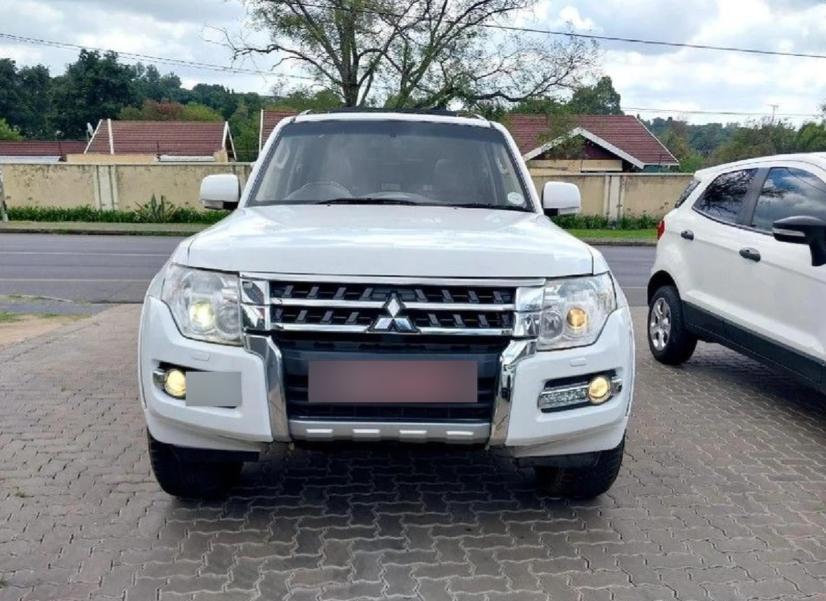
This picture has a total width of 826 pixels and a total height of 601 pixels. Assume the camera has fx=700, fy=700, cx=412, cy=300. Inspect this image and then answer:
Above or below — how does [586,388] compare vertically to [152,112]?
below

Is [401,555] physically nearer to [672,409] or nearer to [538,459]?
[538,459]

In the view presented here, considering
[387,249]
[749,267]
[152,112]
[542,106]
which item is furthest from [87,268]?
[152,112]

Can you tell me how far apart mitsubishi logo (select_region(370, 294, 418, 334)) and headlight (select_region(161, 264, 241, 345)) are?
20.8 inches

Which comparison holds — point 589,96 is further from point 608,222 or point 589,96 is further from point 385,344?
point 385,344

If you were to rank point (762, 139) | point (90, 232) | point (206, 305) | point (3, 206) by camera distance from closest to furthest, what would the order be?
point (206, 305) → point (90, 232) → point (3, 206) → point (762, 139)

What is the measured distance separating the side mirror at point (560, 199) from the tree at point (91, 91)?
7184 centimetres

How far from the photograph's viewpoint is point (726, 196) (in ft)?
17.9

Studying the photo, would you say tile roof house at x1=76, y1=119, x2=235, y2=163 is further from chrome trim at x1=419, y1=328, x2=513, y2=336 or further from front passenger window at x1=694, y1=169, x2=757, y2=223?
chrome trim at x1=419, y1=328, x2=513, y2=336

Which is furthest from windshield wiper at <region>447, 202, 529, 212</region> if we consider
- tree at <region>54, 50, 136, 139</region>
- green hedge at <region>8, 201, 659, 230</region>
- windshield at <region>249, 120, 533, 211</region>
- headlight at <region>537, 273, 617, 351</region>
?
tree at <region>54, 50, 136, 139</region>

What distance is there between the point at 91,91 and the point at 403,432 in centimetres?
7440

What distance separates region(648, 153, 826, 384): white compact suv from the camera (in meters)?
4.27

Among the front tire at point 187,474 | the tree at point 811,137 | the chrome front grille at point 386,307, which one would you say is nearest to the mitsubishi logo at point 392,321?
the chrome front grille at point 386,307

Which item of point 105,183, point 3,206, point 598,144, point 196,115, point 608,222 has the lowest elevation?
point 608,222

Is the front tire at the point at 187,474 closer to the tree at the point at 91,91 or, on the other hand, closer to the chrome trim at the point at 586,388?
the chrome trim at the point at 586,388
